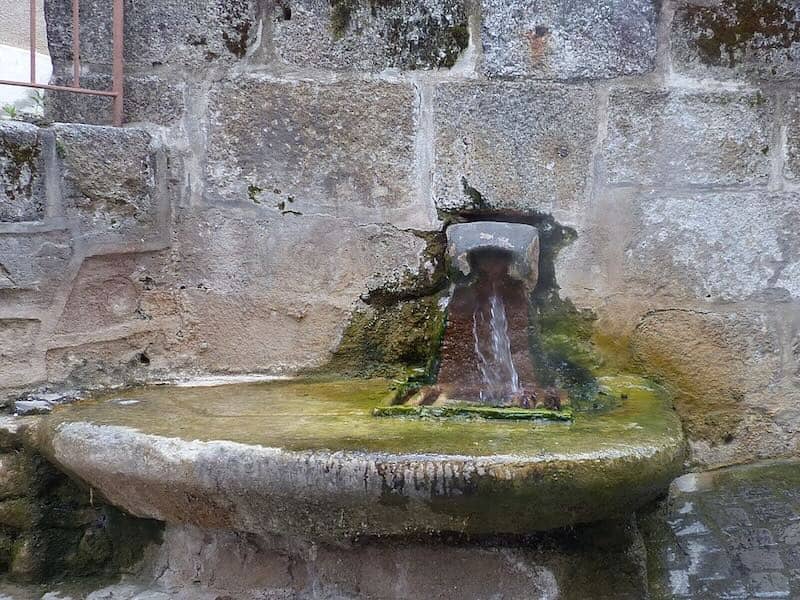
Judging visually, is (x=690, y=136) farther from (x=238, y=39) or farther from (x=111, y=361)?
(x=111, y=361)

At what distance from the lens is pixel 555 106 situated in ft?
6.10

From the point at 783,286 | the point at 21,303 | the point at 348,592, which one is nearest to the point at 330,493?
the point at 348,592

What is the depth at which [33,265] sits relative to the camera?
1.68m

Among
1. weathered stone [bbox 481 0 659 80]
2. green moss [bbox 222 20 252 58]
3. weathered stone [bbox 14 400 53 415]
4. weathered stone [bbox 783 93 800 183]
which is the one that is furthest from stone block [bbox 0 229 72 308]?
weathered stone [bbox 783 93 800 183]

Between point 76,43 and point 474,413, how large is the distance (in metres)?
1.21

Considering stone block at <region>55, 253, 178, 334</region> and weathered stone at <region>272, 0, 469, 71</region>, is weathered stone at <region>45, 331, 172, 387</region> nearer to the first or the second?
stone block at <region>55, 253, 178, 334</region>

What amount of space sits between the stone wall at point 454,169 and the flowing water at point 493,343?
0.22 metres

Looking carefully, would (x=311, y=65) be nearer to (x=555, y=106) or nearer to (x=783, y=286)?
(x=555, y=106)

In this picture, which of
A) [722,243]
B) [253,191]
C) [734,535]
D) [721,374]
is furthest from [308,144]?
[734,535]

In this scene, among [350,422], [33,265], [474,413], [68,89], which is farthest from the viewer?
[68,89]

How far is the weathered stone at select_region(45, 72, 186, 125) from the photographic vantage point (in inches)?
73.4

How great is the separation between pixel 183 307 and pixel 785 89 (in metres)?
1.47

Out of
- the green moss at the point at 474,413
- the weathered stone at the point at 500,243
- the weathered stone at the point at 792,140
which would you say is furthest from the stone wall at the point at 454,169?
the green moss at the point at 474,413

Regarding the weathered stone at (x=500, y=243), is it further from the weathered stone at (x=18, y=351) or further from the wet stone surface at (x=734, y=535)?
the weathered stone at (x=18, y=351)
